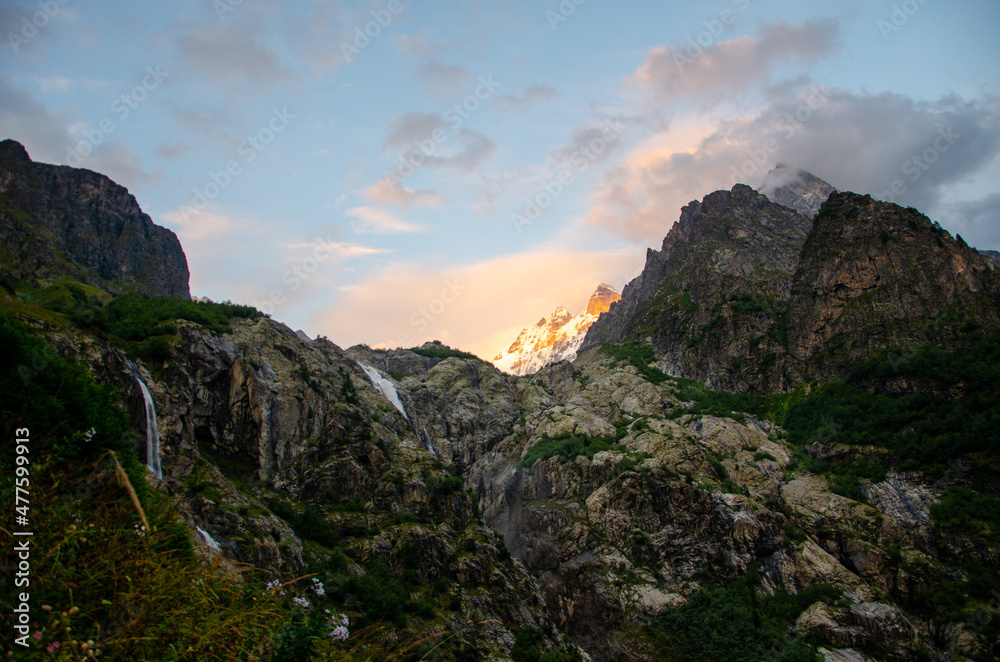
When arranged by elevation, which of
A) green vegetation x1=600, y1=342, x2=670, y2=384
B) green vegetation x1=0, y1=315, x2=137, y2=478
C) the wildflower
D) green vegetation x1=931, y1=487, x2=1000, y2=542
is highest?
green vegetation x1=600, y1=342, x2=670, y2=384

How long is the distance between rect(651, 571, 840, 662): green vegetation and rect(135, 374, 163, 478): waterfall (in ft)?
226

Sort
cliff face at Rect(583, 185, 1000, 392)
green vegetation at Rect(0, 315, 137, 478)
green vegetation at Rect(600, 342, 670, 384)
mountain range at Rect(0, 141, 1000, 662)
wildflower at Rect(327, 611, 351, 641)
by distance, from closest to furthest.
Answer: wildflower at Rect(327, 611, 351, 641)
mountain range at Rect(0, 141, 1000, 662)
green vegetation at Rect(0, 315, 137, 478)
cliff face at Rect(583, 185, 1000, 392)
green vegetation at Rect(600, 342, 670, 384)

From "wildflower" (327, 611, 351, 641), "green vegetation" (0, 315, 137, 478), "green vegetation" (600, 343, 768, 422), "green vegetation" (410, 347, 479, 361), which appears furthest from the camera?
"green vegetation" (410, 347, 479, 361)

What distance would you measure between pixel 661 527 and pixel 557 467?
951 inches

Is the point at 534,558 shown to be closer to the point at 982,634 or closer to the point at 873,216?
the point at 982,634

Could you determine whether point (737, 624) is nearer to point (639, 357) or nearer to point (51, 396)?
point (639, 357)

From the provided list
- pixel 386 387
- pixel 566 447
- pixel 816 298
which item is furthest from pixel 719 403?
pixel 386 387

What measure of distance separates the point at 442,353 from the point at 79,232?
108475 millimetres

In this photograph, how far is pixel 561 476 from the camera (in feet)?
347

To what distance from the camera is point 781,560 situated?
81.9 meters

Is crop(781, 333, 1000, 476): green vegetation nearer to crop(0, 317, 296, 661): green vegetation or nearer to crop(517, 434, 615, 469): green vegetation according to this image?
crop(517, 434, 615, 469): green vegetation

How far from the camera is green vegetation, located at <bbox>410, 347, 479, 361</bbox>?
16805 centimetres

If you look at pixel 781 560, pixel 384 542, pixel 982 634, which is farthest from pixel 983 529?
pixel 384 542

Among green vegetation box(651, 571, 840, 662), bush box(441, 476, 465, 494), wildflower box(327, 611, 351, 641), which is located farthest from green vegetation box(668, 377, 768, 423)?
wildflower box(327, 611, 351, 641)
